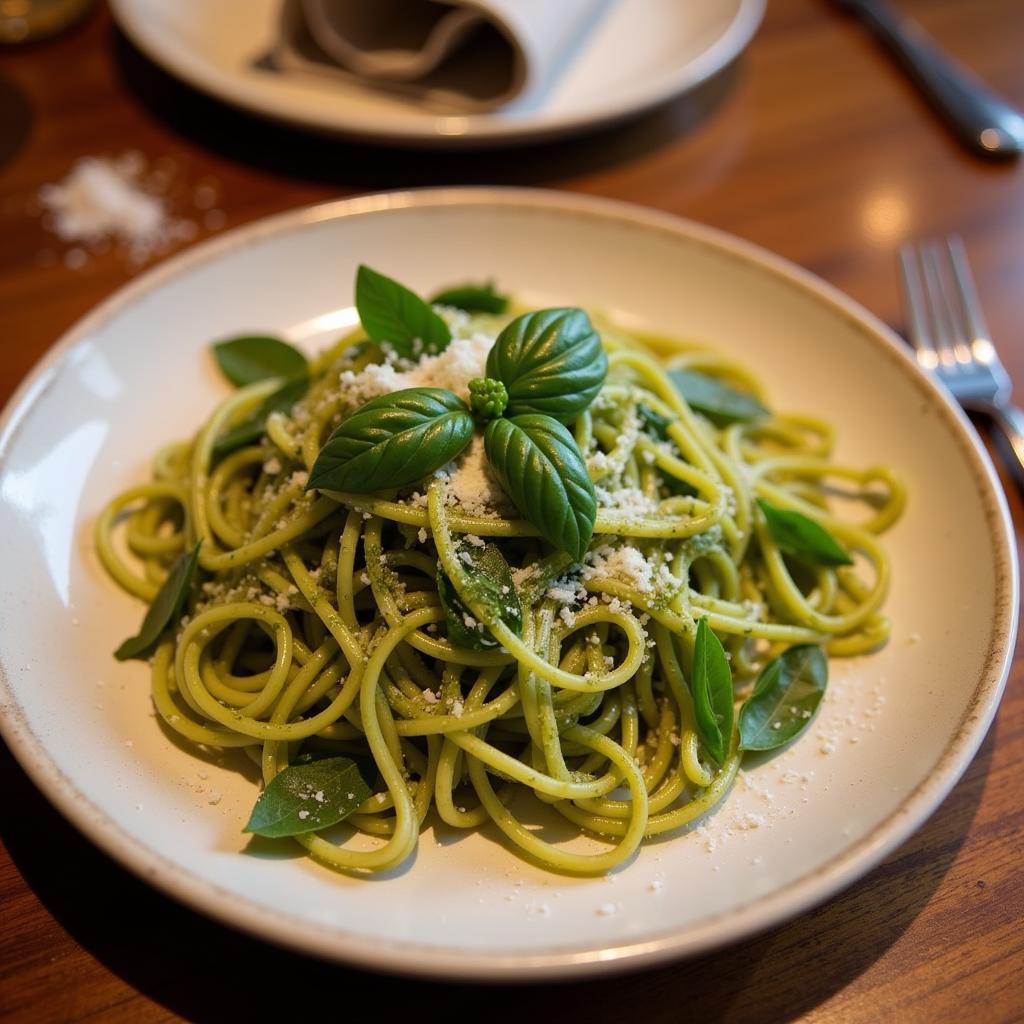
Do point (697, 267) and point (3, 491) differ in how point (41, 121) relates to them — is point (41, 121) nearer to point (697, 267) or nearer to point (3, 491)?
point (3, 491)

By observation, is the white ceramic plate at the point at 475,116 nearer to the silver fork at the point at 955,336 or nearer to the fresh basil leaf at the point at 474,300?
the fresh basil leaf at the point at 474,300

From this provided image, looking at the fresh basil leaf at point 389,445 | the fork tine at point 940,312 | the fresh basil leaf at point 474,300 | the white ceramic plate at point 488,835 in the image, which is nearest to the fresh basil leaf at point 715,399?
the white ceramic plate at point 488,835

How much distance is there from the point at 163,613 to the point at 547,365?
37.6 inches

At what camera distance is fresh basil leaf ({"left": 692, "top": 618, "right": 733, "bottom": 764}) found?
6.42 ft

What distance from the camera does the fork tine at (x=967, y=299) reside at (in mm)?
2918

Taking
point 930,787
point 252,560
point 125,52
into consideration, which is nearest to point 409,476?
point 252,560

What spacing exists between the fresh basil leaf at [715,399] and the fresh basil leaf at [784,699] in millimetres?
688

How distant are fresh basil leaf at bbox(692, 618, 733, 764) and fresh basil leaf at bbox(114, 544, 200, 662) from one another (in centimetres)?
106

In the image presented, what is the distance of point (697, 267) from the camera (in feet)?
9.46

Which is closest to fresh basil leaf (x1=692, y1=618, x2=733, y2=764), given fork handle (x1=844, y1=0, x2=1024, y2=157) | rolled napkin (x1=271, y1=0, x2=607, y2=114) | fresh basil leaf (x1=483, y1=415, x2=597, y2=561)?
fresh basil leaf (x1=483, y1=415, x2=597, y2=561)

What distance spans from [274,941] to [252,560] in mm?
857

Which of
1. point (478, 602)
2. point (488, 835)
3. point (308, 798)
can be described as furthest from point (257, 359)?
point (488, 835)

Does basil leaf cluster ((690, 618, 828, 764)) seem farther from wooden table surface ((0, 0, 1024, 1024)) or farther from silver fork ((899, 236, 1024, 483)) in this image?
silver fork ((899, 236, 1024, 483))

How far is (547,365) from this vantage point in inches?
79.7
